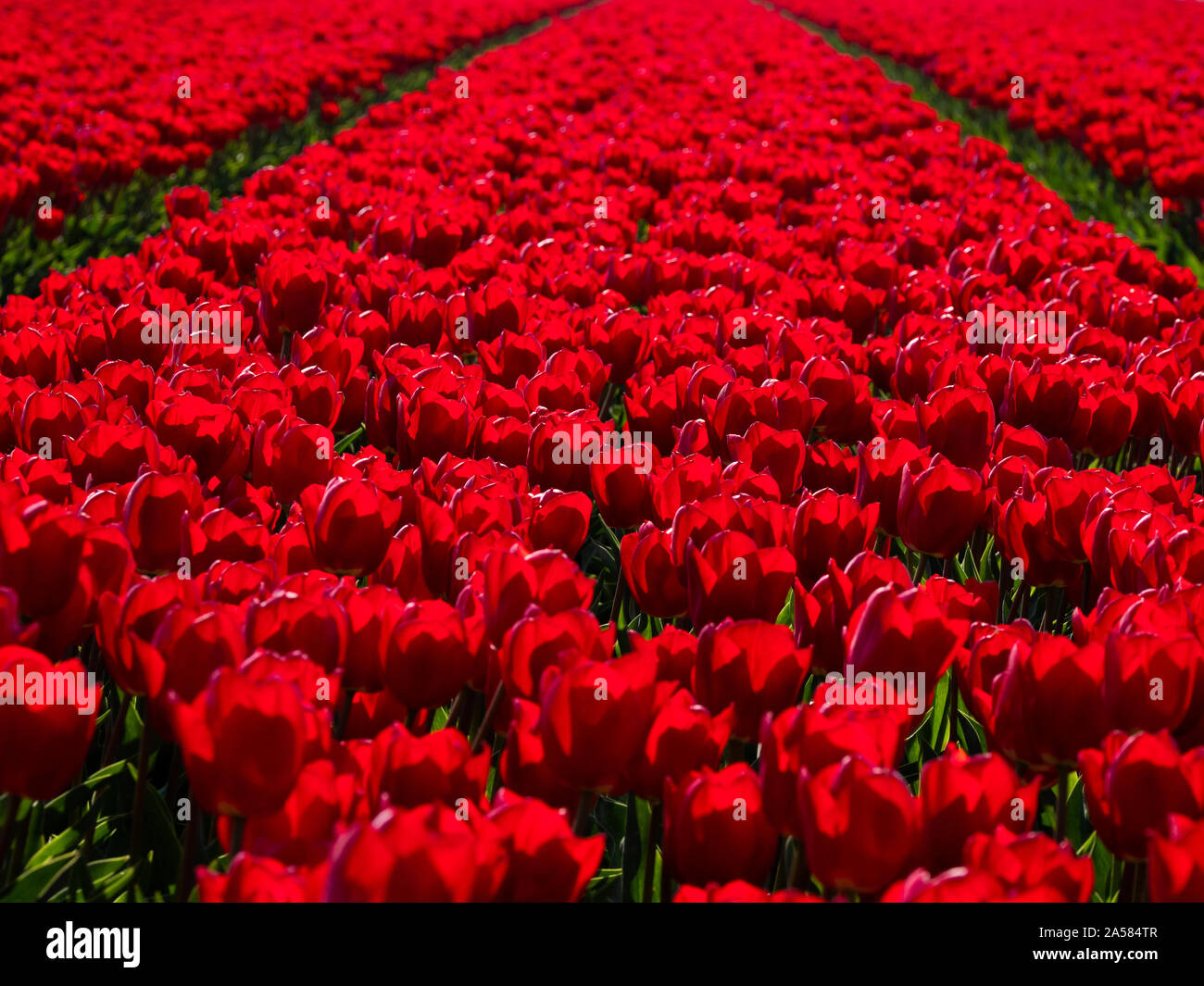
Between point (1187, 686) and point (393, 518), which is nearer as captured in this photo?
point (1187, 686)

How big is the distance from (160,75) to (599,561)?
37.3 feet

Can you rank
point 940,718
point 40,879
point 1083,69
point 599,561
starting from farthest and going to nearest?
point 1083,69, point 599,561, point 940,718, point 40,879

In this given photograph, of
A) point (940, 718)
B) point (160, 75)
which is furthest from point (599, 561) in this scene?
point (160, 75)

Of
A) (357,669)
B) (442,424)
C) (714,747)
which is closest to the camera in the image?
(714,747)

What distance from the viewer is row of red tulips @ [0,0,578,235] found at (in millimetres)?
8266

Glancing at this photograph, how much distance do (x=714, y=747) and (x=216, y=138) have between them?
10.2 meters

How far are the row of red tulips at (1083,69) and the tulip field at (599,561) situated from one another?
4987 millimetres

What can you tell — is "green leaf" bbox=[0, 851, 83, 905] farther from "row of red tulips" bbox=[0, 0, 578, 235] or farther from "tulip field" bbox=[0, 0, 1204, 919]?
"row of red tulips" bbox=[0, 0, 578, 235]

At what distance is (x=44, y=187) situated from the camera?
7438 millimetres

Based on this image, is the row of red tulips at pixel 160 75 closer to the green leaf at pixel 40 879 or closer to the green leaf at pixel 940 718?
the green leaf at pixel 40 879

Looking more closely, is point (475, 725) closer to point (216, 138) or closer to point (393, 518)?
point (393, 518)

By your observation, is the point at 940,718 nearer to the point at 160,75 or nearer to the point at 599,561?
the point at 599,561

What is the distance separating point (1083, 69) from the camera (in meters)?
16.1
